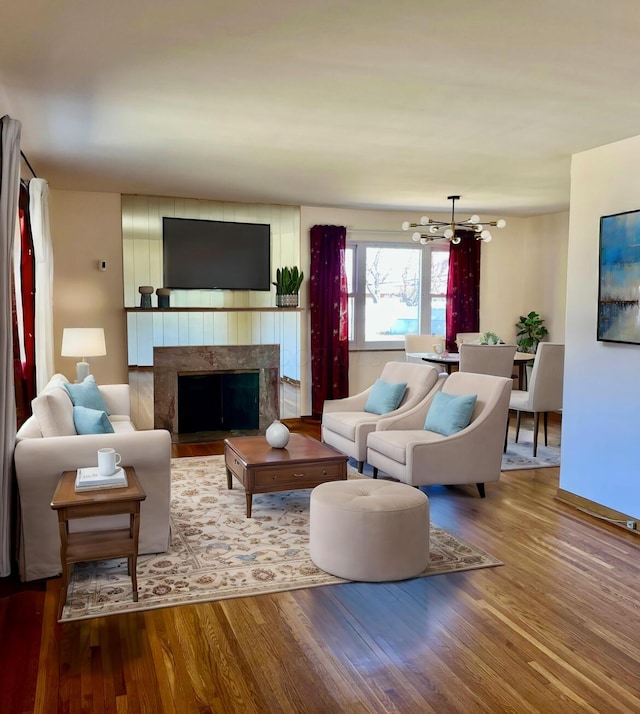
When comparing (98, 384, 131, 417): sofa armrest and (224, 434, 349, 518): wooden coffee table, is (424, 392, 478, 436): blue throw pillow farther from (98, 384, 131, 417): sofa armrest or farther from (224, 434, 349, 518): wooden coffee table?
(98, 384, 131, 417): sofa armrest

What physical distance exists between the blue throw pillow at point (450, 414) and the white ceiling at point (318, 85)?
5.92 ft

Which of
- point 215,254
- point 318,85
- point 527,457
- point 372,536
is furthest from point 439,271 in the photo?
point 372,536

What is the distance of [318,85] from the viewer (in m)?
3.29

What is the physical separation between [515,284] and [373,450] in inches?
181

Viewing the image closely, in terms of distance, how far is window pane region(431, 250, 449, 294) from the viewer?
336 inches

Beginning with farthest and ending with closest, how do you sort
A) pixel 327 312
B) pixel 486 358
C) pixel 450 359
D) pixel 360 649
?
1. pixel 327 312
2. pixel 450 359
3. pixel 486 358
4. pixel 360 649

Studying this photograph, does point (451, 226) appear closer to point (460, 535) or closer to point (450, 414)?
point (450, 414)

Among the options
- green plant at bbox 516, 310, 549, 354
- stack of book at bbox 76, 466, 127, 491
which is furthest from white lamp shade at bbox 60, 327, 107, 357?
green plant at bbox 516, 310, 549, 354

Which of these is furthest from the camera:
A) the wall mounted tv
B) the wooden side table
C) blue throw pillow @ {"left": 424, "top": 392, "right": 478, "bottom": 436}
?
the wall mounted tv

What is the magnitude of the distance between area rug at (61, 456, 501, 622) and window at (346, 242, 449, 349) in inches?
152

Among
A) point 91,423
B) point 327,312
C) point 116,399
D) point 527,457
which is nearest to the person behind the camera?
point 91,423

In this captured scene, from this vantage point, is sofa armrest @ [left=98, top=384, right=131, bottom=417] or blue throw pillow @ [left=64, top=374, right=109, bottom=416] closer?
blue throw pillow @ [left=64, top=374, right=109, bottom=416]

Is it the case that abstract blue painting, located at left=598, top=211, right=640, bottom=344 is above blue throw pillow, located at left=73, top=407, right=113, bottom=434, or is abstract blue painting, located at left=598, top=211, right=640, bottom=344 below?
above

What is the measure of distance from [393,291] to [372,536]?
538 centimetres
